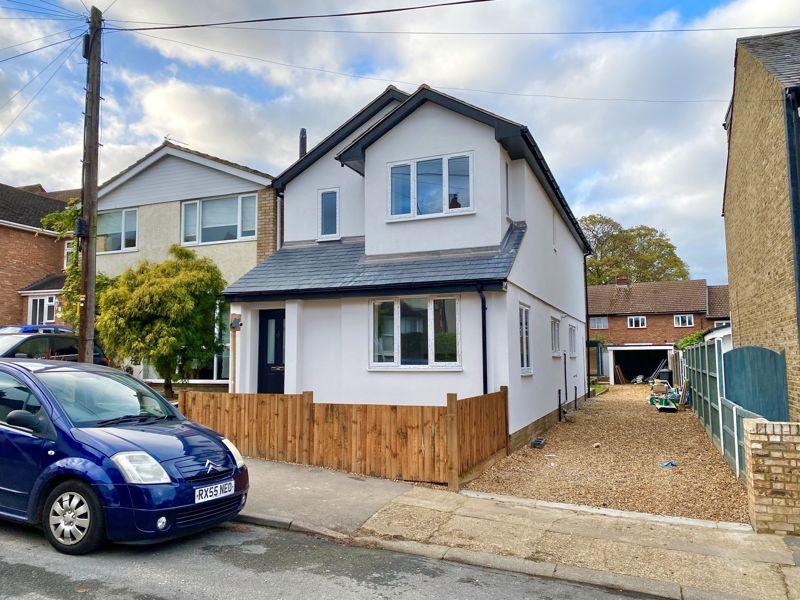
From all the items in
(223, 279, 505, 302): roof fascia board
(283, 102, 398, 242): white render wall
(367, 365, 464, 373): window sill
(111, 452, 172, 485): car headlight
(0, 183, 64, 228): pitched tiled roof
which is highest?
(0, 183, 64, 228): pitched tiled roof

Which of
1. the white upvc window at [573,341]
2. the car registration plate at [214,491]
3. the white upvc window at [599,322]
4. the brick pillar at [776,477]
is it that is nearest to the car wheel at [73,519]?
the car registration plate at [214,491]

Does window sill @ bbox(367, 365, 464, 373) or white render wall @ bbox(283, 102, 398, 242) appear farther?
white render wall @ bbox(283, 102, 398, 242)

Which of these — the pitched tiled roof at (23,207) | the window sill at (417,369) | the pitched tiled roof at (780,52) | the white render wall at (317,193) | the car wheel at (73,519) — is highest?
the pitched tiled roof at (23,207)

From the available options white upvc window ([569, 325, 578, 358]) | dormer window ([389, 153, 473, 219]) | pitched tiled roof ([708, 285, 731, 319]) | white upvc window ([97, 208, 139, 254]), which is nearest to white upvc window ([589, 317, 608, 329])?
pitched tiled roof ([708, 285, 731, 319])

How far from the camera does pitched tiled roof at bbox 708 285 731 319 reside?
1597 inches

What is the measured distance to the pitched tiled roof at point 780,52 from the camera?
8.57 metres

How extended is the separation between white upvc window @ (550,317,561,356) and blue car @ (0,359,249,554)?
35.9 ft

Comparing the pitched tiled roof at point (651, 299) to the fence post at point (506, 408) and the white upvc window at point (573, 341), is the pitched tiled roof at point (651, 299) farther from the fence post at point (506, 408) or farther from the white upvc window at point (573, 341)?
the fence post at point (506, 408)

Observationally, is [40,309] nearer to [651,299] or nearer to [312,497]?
[312,497]

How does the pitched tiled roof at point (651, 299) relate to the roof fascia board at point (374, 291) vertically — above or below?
above

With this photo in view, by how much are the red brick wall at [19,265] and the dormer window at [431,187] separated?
697 inches

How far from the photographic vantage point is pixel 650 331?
140ft

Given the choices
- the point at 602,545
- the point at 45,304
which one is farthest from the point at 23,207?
the point at 602,545

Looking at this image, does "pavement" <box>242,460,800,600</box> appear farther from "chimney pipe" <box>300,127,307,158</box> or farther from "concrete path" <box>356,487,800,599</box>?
"chimney pipe" <box>300,127,307,158</box>
